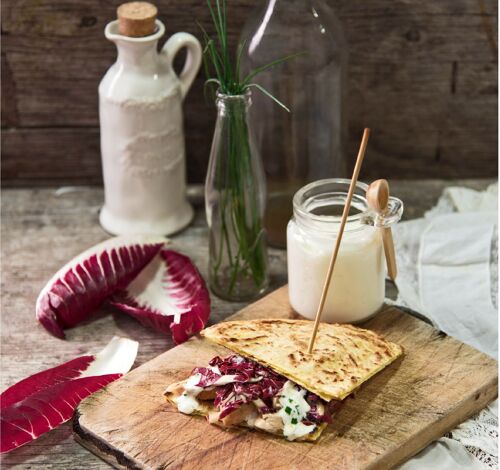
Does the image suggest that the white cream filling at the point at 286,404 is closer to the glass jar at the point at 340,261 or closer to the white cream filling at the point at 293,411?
the white cream filling at the point at 293,411

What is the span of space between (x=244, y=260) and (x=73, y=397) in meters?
0.55

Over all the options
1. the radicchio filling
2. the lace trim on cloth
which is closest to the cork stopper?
the radicchio filling

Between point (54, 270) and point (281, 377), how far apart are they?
794 mm

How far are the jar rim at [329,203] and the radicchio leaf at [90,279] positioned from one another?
43 cm

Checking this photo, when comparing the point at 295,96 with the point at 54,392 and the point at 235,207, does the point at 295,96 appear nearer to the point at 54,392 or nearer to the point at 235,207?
the point at 235,207

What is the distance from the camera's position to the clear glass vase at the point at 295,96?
2182 mm

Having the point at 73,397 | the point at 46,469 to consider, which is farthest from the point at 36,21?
the point at 46,469

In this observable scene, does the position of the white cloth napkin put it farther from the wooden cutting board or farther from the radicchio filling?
the radicchio filling

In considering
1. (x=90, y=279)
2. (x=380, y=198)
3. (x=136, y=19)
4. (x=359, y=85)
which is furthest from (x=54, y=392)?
(x=359, y=85)

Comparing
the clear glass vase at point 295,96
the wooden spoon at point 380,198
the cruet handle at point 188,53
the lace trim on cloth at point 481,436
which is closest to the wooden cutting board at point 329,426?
the lace trim on cloth at point 481,436

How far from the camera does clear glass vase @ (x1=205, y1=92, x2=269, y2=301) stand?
6.61 feet

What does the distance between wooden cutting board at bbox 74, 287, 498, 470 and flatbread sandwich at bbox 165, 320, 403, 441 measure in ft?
0.09

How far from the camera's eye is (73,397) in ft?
5.87

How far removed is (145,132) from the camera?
2.27 metres
